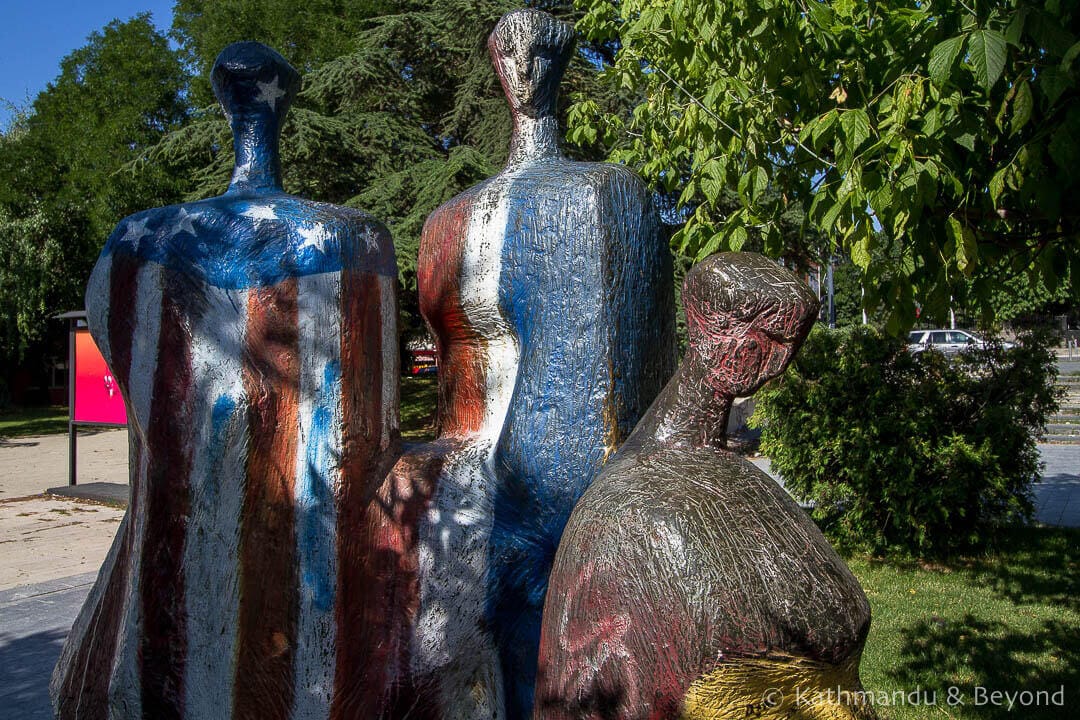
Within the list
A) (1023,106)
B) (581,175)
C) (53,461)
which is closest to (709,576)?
(581,175)

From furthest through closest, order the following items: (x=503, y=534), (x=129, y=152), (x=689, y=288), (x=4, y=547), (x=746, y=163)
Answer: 1. (x=129, y=152)
2. (x=4, y=547)
3. (x=746, y=163)
4. (x=503, y=534)
5. (x=689, y=288)

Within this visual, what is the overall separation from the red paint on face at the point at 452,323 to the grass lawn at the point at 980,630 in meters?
2.73

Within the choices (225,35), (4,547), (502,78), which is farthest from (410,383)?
(502,78)

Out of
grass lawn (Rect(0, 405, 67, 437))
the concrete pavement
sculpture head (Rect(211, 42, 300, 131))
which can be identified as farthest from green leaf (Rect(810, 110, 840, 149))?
grass lawn (Rect(0, 405, 67, 437))

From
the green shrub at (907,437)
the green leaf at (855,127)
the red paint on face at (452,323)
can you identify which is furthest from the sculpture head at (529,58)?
the green shrub at (907,437)

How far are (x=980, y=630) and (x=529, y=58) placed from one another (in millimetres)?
5034

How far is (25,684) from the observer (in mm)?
4938

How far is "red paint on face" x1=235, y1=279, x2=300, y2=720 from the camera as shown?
1.53m

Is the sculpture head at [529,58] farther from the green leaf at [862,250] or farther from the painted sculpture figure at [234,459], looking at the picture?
the green leaf at [862,250]

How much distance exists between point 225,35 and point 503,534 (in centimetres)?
1935

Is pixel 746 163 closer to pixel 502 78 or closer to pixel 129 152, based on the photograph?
pixel 502 78

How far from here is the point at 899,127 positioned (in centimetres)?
282

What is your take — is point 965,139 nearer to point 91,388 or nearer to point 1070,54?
point 1070,54

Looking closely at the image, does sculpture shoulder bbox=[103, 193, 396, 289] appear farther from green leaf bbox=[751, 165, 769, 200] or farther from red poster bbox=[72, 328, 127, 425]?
red poster bbox=[72, 328, 127, 425]
